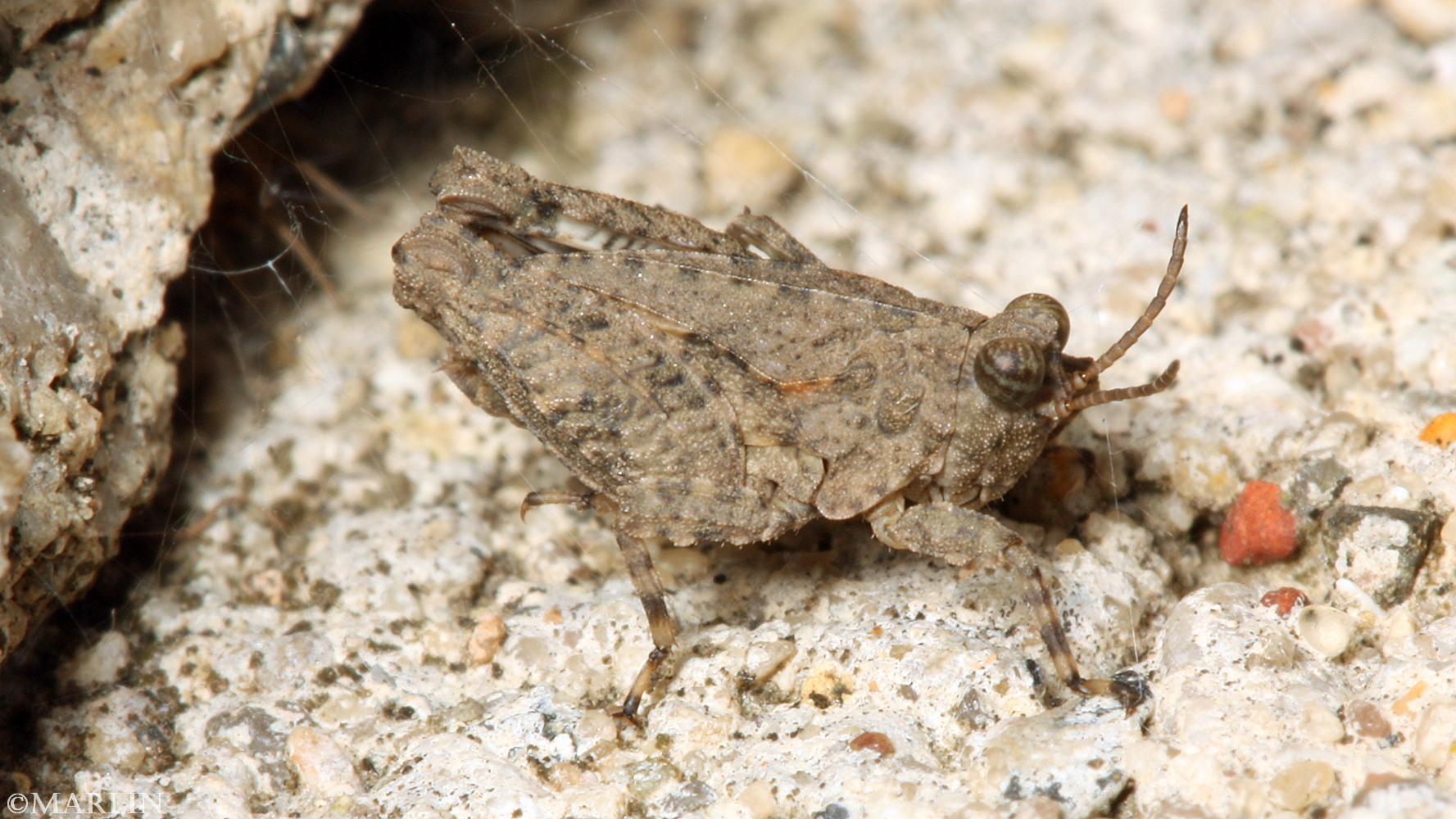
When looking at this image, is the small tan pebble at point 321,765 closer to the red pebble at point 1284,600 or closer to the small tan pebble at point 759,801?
the small tan pebble at point 759,801

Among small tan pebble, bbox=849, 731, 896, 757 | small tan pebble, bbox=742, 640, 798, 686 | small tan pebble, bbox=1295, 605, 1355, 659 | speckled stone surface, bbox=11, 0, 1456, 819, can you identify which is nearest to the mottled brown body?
small tan pebble, bbox=742, 640, 798, 686

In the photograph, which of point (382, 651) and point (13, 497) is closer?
point (13, 497)

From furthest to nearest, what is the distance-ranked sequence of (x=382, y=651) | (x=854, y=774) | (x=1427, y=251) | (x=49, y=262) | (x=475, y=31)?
(x=475, y=31) → (x=1427, y=251) → (x=382, y=651) → (x=49, y=262) → (x=854, y=774)

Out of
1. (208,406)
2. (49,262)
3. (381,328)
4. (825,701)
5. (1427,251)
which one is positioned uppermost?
A: (1427,251)

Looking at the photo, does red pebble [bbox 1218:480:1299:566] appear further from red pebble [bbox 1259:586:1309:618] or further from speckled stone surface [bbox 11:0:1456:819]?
red pebble [bbox 1259:586:1309:618]

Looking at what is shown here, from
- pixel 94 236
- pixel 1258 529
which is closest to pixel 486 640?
pixel 94 236

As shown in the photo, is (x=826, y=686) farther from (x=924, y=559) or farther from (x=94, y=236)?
(x=94, y=236)

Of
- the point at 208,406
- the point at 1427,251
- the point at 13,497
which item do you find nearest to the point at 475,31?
the point at 208,406

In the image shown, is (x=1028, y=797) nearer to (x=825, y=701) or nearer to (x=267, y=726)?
(x=825, y=701)
